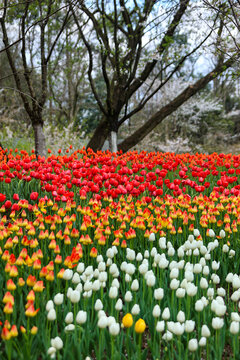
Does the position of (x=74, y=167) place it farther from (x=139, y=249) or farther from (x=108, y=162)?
(x=139, y=249)

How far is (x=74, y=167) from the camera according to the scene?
169 inches

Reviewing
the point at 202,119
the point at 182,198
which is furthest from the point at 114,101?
the point at 202,119

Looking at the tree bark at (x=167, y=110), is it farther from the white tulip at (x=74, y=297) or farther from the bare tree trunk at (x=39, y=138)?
the white tulip at (x=74, y=297)

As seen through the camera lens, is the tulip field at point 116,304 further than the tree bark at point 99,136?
No

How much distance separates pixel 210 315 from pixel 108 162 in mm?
3011

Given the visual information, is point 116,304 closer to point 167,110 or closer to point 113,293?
point 113,293

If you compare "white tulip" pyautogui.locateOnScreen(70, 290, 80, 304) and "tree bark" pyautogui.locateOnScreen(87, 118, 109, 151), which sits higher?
"tree bark" pyautogui.locateOnScreen(87, 118, 109, 151)

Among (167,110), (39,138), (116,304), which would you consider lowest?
(116,304)

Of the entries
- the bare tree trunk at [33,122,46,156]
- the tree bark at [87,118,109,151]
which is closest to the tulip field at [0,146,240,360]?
the bare tree trunk at [33,122,46,156]

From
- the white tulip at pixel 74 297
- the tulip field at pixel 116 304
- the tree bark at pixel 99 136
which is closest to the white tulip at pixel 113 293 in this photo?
the tulip field at pixel 116 304

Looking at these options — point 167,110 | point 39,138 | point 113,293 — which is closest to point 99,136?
point 167,110

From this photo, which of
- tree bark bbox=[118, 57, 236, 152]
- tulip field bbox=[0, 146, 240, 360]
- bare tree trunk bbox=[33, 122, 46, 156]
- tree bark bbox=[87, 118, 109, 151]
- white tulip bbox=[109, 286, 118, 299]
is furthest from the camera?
tree bark bbox=[87, 118, 109, 151]

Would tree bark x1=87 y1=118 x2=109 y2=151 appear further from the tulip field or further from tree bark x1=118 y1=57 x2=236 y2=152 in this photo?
the tulip field

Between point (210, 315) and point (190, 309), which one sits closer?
point (210, 315)
